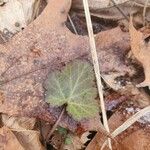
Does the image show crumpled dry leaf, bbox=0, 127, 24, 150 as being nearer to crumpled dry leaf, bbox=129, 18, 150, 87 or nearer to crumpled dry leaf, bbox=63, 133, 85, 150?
crumpled dry leaf, bbox=63, 133, 85, 150

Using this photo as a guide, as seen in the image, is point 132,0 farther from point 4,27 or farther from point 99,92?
point 4,27

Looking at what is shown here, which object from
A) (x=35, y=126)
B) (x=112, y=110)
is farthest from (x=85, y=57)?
(x=35, y=126)

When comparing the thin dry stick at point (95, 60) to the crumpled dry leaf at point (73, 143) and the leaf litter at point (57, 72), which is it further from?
the crumpled dry leaf at point (73, 143)

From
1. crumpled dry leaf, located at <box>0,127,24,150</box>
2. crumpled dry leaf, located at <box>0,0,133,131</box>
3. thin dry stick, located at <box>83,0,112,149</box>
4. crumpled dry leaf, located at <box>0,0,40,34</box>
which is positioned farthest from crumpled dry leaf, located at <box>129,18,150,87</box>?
crumpled dry leaf, located at <box>0,127,24,150</box>

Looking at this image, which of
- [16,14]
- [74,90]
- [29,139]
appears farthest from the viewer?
[16,14]

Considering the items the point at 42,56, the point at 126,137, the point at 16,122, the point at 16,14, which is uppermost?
the point at 16,14

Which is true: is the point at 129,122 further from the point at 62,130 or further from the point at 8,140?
the point at 8,140

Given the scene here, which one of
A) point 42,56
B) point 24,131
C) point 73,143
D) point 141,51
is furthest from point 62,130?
point 141,51

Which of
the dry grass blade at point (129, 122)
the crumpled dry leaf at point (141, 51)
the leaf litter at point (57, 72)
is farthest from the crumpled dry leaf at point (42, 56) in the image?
the dry grass blade at point (129, 122)
